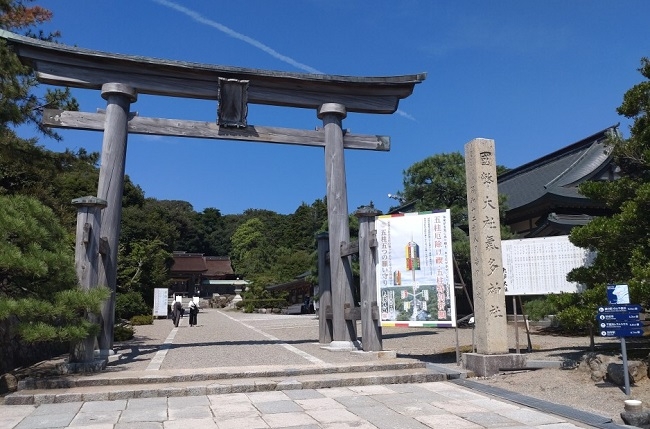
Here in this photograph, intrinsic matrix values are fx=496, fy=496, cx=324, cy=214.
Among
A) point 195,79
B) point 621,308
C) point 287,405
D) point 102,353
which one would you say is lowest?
point 287,405

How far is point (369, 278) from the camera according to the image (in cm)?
855

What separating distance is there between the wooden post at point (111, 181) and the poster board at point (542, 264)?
271 inches

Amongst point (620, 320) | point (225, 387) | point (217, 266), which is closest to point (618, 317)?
point (620, 320)

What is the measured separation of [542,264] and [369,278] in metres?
2.97

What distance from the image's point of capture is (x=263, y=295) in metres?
39.8

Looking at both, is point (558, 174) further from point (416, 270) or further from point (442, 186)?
point (416, 270)

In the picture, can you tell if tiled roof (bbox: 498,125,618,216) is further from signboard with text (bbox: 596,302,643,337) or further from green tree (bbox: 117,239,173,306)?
green tree (bbox: 117,239,173,306)

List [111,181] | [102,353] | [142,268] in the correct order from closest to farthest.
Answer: [102,353], [111,181], [142,268]

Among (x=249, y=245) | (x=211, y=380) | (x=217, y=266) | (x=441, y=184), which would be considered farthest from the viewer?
(x=249, y=245)

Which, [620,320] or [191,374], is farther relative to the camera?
[191,374]

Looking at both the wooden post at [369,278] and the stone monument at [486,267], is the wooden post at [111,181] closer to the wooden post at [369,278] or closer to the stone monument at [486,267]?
the wooden post at [369,278]

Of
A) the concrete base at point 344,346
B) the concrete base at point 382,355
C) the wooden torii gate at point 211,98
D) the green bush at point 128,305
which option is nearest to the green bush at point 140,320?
the green bush at point 128,305

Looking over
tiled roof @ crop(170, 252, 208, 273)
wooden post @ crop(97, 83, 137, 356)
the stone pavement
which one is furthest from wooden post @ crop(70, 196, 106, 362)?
tiled roof @ crop(170, 252, 208, 273)

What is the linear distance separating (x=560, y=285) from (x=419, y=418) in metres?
4.58
